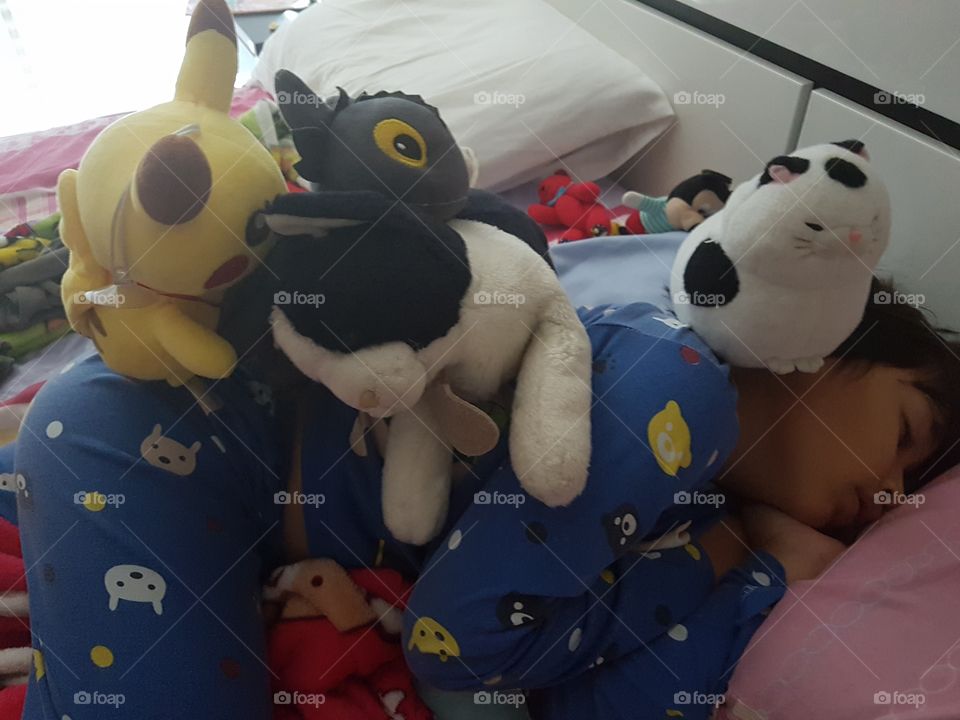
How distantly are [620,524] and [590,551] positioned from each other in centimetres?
4

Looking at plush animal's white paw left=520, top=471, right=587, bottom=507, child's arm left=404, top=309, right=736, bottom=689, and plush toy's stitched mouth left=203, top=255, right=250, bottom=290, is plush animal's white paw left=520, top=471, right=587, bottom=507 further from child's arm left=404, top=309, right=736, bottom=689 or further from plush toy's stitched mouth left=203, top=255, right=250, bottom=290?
plush toy's stitched mouth left=203, top=255, right=250, bottom=290

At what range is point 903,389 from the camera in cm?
83

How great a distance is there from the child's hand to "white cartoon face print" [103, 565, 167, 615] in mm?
634

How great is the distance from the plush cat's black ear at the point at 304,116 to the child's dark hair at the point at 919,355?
583 millimetres

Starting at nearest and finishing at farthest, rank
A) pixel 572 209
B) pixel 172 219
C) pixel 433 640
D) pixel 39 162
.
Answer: pixel 172 219
pixel 433 640
pixel 572 209
pixel 39 162

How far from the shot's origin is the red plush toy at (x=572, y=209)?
1214mm

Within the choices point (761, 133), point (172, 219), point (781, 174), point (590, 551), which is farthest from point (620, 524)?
point (761, 133)

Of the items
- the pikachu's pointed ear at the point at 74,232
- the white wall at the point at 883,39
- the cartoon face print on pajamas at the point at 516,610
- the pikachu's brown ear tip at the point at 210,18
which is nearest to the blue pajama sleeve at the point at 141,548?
the pikachu's pointed ear at the point at 74,232

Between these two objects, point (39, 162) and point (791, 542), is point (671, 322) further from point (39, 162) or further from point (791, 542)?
point (39, 162)

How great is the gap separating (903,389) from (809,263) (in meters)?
0.21

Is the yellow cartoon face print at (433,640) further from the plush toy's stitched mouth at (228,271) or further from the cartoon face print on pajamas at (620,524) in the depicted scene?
the plush toy's stitched mouth at (228,271)

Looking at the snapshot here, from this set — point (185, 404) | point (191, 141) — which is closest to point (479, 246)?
point (191, 141)

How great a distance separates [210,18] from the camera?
72 cm

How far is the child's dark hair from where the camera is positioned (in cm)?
82
